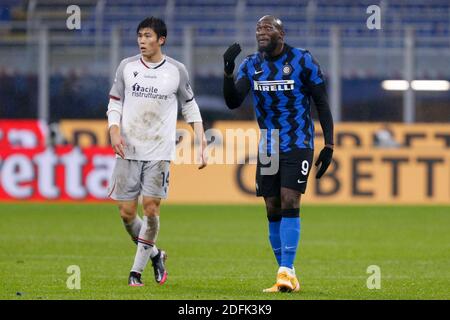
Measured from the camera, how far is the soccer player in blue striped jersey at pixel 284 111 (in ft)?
31.5

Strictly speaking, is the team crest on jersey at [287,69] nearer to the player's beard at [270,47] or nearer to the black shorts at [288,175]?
the player's beard at [270,47]

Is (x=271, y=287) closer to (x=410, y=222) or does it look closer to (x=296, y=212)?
(x=296, y=212)

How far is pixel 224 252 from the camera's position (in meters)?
13.8

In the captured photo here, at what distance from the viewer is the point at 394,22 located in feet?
80.3

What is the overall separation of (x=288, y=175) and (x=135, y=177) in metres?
1.30

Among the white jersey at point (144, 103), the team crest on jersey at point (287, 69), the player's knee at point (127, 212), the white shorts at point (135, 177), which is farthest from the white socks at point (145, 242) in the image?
the team crest on jersey at point (287, 69)

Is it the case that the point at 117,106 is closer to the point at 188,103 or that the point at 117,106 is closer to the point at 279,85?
the point at 188,103

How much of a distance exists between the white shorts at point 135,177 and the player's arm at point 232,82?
0.79 meters

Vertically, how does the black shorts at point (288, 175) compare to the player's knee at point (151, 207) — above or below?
above

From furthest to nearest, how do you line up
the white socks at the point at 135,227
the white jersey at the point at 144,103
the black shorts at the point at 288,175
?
the white socks at the point at 135,227 < the white jersey at the point at 144,103 < the black shorts at the point at 288,175

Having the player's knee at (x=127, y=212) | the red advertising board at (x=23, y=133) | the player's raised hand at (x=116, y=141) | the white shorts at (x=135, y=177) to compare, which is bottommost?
the player's knee at (x=127, y=212)

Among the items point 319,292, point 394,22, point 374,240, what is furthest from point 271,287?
point 394,22

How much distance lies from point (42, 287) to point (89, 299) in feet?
3.76

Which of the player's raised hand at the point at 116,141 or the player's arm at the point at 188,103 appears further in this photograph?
the player's arm at the point at 188,103
